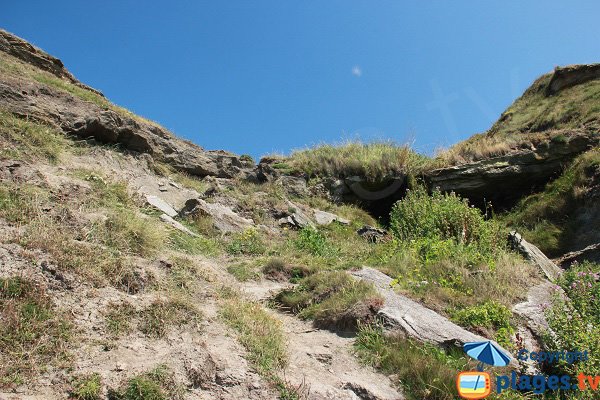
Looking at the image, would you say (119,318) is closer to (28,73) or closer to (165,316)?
(165,316)

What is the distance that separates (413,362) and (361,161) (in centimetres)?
1187

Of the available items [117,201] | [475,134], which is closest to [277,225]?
[117,201]

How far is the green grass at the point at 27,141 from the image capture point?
8.38 metres

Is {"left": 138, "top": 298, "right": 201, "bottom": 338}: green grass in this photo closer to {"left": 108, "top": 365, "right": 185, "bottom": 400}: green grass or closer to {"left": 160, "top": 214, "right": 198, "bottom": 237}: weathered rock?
{"left": 108, "top": 365, "right": 185, "bottom": 400}: green grass

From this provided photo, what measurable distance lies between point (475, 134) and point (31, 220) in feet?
65.1

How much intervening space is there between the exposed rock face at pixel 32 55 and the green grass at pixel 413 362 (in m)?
16.5

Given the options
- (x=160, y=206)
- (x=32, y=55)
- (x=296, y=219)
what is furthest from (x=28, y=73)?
(x=296, y=219)

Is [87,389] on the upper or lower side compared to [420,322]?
lower

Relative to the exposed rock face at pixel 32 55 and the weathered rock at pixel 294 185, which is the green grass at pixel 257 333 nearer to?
the weathered rock at pixel 294 185

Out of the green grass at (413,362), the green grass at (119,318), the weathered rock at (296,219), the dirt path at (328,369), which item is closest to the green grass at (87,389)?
the green grass at (119,318)

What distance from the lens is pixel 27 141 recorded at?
29.2 ft

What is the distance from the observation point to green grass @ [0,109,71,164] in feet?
27.5

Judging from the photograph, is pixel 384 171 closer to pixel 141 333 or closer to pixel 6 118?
pixel 6 118

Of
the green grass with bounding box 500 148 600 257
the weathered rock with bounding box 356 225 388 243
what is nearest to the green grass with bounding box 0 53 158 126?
the weathered rock with bounding box 356 225 388 243
